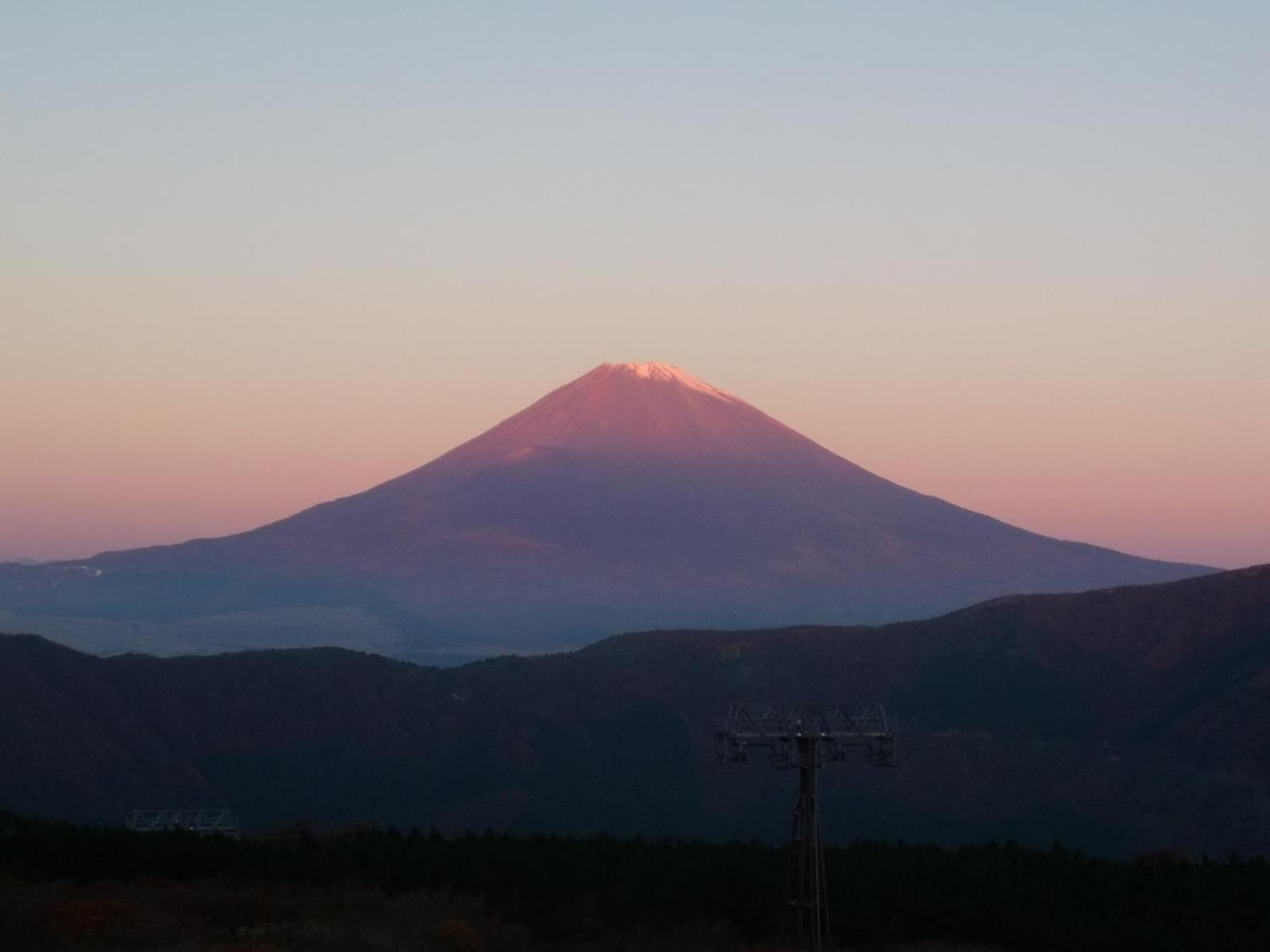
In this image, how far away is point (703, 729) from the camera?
205ft

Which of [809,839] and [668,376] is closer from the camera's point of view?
[809,839]

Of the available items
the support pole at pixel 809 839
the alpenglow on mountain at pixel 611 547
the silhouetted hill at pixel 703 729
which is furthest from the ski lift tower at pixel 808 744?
the alpenglow on mountain at pixel 611 547

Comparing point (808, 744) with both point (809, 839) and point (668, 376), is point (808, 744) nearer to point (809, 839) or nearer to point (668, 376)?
point (809, 839)

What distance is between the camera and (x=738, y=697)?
65.4 meters

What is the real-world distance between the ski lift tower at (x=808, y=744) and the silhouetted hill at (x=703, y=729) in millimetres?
24456

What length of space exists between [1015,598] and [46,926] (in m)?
A: 54.6

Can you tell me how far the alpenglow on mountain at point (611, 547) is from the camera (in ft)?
491

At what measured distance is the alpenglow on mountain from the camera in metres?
150

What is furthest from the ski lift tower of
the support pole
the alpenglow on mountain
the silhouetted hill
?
the alpenglow on mountain

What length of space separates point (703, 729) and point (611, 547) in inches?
3894

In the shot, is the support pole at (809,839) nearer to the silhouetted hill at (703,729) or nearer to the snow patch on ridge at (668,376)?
the silhouetted hill at (703,729)

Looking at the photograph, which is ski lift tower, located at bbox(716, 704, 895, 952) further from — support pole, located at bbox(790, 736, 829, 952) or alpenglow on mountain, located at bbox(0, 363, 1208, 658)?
alpenglow on mountain, located at bbox(0, 363, 1208, 658)

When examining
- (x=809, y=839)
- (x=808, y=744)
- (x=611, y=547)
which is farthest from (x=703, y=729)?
(x=611, y=547)

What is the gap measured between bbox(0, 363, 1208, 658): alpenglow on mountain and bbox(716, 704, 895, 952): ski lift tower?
11577 centimetres
